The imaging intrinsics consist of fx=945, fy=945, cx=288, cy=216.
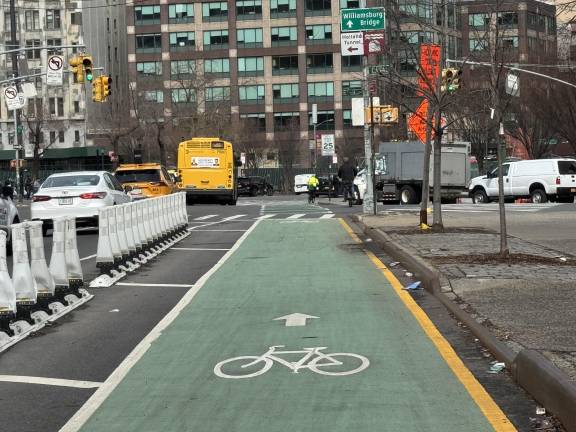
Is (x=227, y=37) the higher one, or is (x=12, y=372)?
(x=227, y=37)

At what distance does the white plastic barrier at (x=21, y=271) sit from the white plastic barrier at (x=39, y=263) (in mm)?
569

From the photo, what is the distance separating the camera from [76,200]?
24.1 metres

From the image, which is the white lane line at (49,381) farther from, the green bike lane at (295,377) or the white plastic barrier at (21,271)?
the white plastic barrier at (21,271)

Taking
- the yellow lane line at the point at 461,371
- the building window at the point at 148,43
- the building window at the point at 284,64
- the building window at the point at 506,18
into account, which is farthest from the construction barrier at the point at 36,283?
the building window at the point at 148,43

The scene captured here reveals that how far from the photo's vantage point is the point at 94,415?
651 cm

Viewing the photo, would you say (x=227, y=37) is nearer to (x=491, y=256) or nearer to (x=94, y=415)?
(x=491, y=256)

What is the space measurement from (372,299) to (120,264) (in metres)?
5.36

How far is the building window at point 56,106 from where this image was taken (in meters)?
106

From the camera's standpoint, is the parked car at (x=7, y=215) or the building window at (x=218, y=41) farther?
the building window at (x=218, y=41)

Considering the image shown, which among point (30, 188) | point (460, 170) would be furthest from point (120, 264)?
point (30, 188)

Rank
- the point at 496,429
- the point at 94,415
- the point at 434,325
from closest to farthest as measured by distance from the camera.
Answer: the point at 496,429 < the point at 94,415 < the point at 434,325

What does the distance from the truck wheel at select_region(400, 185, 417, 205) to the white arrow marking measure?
34.3 metres

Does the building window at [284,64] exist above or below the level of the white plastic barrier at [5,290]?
above

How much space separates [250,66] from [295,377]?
9991 centimetres
